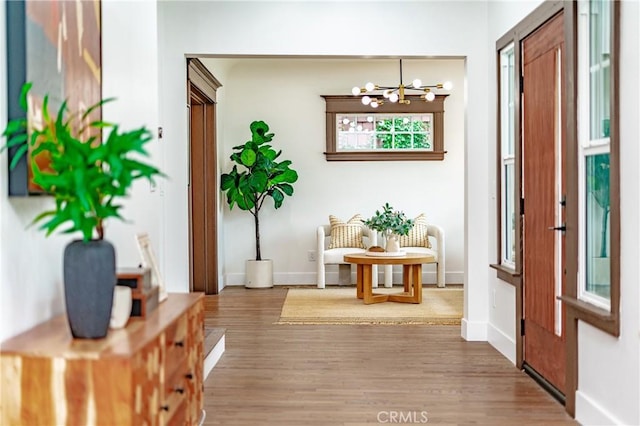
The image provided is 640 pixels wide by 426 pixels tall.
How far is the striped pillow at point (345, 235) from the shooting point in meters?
8.31

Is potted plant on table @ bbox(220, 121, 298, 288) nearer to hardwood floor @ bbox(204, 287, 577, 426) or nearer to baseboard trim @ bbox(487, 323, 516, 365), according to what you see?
hardwood floor @ bbox(204, 287, 577, 426)

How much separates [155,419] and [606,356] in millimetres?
2080

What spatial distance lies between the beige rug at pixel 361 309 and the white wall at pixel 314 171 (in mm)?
922

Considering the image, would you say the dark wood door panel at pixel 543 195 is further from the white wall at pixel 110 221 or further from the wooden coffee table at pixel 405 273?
the wooden coffee table at pixel 405 273

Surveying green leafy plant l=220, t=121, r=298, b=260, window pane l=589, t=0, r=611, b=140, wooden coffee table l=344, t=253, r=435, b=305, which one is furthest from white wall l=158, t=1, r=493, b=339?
green leafy plant l=220, t=121, r=298, b=260

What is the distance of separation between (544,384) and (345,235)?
4598 mm

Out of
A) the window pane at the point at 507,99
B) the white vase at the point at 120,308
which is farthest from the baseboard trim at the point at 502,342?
the white vase at the point at 120,308

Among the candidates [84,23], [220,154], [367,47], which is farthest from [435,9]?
[220,154]

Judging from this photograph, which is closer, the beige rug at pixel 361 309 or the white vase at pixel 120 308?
the white vase at pixel 120 308

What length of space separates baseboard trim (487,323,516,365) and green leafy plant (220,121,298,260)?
3726mm

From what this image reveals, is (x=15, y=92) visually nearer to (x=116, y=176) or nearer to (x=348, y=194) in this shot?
(x=116, y=176)

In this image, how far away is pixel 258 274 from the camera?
834cm

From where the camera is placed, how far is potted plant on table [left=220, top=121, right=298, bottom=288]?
8.07m

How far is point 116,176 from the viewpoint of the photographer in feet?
5.62
